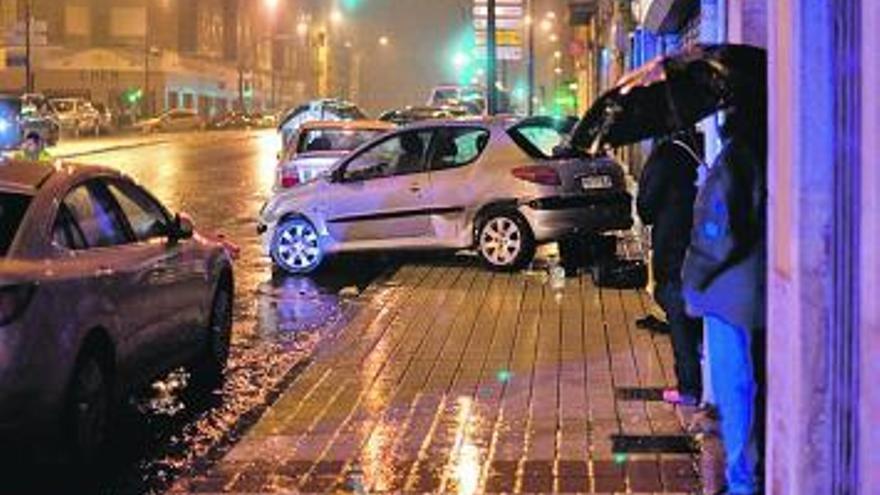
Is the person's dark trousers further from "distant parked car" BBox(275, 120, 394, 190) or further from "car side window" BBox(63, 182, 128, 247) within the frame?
"distant parked car" BBox(275, 120, 394, 190)

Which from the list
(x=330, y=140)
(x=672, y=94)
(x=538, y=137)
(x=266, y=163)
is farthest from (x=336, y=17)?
(x=672, y=94)

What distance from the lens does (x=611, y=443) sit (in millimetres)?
A: 7566

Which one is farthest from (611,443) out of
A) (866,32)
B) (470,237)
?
(470,237)

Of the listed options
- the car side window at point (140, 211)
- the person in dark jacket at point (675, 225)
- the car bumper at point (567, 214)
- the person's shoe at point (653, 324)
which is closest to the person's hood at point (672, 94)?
the person in dark jacket at point (675, 225)

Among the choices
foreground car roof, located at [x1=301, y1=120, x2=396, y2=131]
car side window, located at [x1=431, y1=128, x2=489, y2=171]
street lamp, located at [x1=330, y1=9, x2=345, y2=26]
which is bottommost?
car side window, located at [x1=431, y1=128, x2=489, y2=171]

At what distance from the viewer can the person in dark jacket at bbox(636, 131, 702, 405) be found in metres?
7.98

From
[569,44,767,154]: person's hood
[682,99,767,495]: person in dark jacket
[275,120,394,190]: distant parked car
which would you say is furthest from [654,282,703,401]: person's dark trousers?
[275,120,394,190]: distant parked car

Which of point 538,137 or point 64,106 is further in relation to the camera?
point 64,106

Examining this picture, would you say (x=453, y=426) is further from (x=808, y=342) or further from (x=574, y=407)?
(x=808, y=342)

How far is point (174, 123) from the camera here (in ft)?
260

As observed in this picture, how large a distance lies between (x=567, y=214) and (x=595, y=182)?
481 millimetres

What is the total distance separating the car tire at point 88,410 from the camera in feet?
23.5

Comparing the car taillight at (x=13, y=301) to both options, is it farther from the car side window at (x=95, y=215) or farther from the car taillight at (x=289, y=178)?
the car taillight at (x=289, y=178)

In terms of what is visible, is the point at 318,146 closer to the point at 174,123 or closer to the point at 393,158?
the point at 393,158
